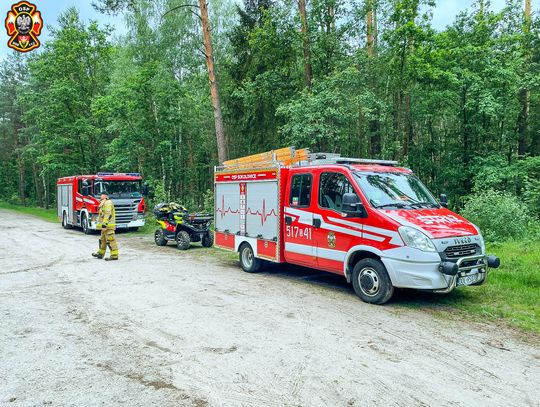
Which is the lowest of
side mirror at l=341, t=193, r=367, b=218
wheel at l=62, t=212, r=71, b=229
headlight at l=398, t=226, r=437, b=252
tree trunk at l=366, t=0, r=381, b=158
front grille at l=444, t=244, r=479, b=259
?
wheel at l=62, t=212, r=71, b=229

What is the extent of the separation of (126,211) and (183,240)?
655 centimetres

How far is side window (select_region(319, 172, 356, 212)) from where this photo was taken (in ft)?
25.7

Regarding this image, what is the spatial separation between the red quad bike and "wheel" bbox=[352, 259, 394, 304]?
7991 millimetres

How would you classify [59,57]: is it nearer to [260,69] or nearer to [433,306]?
[260,69]

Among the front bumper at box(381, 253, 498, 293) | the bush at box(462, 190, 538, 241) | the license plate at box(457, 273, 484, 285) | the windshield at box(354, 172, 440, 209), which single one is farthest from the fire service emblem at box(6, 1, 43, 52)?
the bush at box(462, 190, 538, 241)

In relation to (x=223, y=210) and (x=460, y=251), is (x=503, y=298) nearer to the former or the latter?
(x=460, y=251)

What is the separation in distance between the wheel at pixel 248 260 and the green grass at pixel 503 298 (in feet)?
11.9

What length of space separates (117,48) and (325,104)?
21.0 m

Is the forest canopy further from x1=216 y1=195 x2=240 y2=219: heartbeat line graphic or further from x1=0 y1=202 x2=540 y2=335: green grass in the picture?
x1=0 y1=202 x2=540 y2=335: green grass

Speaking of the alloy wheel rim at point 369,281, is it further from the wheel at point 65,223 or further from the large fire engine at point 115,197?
the wheel at point 65,223

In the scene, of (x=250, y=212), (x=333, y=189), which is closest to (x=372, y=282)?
(x=333, y=189)

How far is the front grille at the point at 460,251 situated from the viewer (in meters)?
6.51

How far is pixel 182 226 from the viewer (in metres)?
14.4

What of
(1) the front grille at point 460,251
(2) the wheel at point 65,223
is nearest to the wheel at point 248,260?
(1) the front grille at point 460,251
